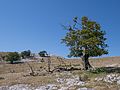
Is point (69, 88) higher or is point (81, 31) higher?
point (81, 31)

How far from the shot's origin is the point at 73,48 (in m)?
72.8

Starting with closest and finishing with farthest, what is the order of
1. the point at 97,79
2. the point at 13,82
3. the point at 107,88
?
the point at 107,88
the point at 97,79
the point at 13,82

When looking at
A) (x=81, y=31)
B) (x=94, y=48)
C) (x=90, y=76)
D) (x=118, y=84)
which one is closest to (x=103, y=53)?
(x=94, y=48)

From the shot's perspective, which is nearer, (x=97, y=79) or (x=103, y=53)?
(x=97, y=79)

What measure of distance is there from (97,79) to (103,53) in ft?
55.4

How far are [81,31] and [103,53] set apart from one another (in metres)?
6.91

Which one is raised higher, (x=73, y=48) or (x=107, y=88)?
(x=73, y=48)

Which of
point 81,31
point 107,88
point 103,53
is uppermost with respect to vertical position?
point 81,31

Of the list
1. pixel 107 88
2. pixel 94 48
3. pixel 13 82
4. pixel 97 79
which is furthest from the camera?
pixel 94 48

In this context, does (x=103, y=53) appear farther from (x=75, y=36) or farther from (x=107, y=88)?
(x=107, y=88)

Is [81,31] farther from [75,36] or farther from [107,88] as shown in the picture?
[107,88]

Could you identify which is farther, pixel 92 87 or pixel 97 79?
pixel 97 79

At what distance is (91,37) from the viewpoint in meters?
71.0

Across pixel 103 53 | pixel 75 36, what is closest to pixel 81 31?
pixel 75 36
